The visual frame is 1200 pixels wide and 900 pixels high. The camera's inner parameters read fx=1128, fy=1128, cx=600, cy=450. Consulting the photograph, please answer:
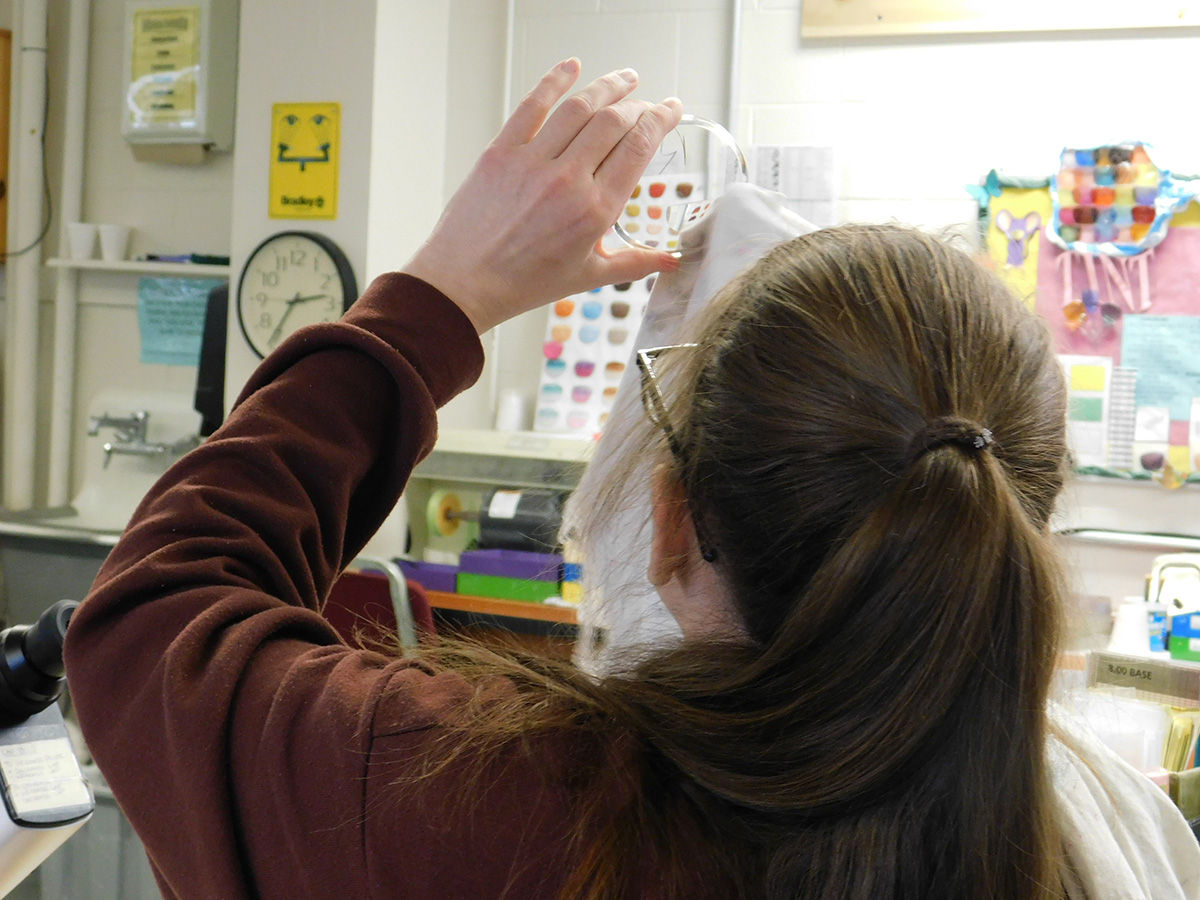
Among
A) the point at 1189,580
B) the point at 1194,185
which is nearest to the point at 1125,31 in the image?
the point at 1194,185

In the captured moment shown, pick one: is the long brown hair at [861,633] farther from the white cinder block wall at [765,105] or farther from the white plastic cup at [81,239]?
the white plastic cup at [81,239]

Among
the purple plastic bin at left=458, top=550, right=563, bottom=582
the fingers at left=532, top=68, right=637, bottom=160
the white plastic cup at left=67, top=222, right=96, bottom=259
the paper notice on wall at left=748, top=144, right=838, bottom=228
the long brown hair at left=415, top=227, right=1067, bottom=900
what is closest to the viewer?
the long brown hair at left=415, top=227, right=1067, bottom=900

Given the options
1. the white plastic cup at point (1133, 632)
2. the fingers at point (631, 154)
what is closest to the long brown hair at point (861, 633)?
the fingers at point (631, 154)

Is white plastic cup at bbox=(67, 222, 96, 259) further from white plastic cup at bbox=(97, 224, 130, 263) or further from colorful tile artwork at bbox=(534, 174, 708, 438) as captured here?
colorful tile artwork at bbox=(534, 174, 708, 438)

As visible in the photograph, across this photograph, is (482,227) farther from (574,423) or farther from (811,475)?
(574,423)

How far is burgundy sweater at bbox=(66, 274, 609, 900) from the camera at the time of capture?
1.67ft

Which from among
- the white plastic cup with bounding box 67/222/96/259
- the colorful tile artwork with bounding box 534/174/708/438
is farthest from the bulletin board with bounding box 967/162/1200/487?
the white plastic cup with bounding box 67/222/96/259

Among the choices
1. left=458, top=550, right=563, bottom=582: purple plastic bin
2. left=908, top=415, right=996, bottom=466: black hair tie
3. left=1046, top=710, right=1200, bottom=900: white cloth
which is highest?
left=908, top=415, right=996, bottom=466: black hair tie

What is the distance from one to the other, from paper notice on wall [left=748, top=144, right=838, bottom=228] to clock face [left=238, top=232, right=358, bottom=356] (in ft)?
3.58

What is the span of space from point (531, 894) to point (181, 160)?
3069 mm

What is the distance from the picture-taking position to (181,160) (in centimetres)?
316

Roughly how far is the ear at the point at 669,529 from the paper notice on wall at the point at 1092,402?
230 cm

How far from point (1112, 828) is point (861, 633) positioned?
0.28 meters

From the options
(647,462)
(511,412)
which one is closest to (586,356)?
(511,412)
